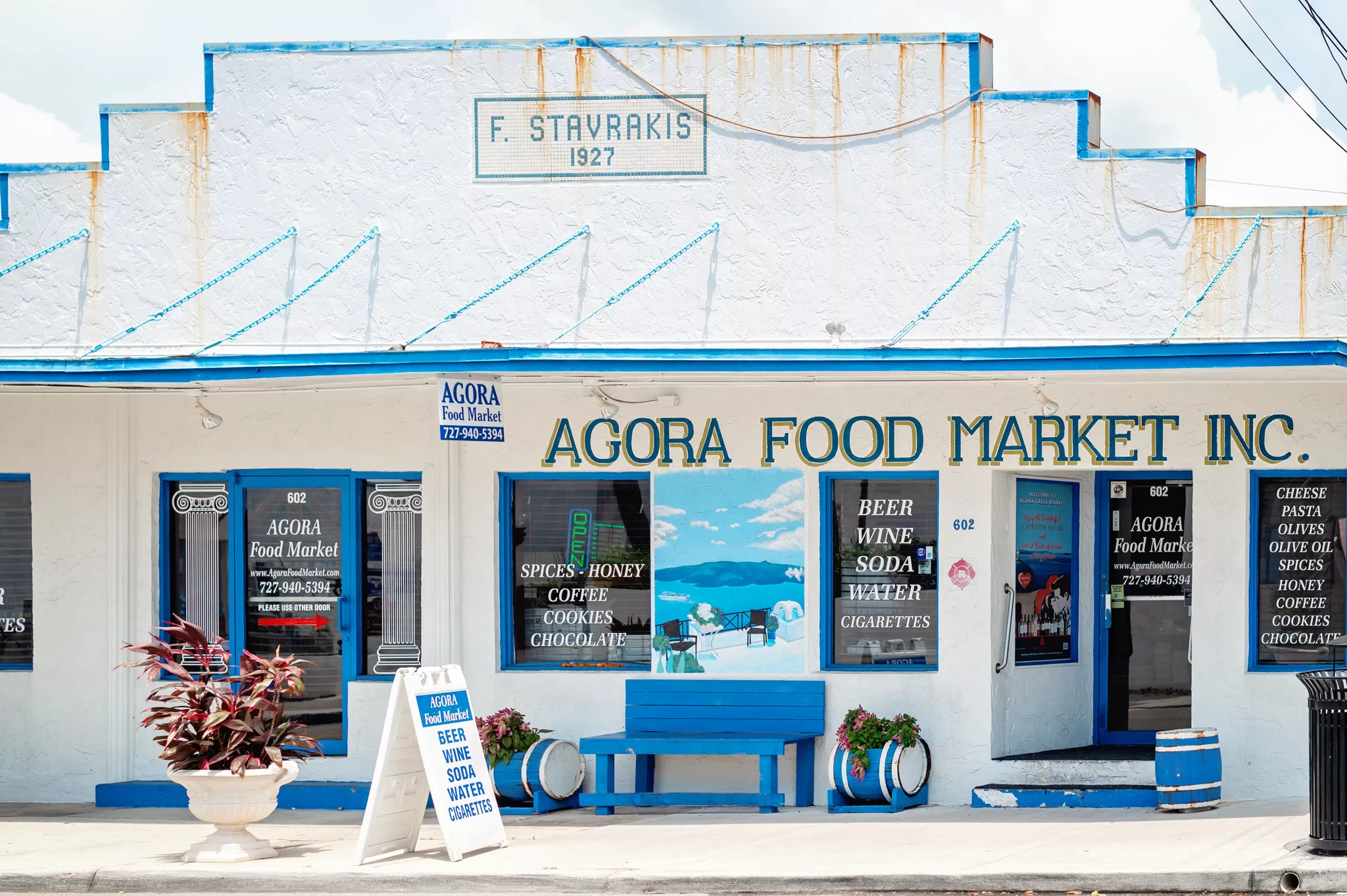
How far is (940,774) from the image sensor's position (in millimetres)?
11867

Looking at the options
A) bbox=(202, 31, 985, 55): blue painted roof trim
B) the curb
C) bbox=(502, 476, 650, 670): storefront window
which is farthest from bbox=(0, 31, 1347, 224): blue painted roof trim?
the curb

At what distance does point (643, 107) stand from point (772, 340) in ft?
6.99

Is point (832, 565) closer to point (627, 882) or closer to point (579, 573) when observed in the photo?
point (579, 573)

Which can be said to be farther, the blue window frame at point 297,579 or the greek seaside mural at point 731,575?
the blue window frame at point 297,579

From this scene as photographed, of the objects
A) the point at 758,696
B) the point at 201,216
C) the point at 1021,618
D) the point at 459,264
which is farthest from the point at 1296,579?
the point at 201,216

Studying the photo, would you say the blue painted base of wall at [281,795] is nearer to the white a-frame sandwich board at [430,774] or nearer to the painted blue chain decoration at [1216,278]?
the white a-frame sandwich board at [430,774]

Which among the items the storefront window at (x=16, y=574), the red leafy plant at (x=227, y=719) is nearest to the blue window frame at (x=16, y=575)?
the storefront window at (x=16, y=574)

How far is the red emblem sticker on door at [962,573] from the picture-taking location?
11914 millimetres

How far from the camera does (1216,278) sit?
11.9 meters

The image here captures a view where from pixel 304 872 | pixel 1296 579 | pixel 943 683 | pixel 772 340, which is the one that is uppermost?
pixel 772 340

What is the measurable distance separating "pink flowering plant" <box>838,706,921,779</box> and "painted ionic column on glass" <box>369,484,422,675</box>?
352 cm

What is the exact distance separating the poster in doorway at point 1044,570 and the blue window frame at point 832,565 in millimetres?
698

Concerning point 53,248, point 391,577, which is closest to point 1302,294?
point 391,577

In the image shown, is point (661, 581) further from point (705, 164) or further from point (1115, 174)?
point (1115, 174)
